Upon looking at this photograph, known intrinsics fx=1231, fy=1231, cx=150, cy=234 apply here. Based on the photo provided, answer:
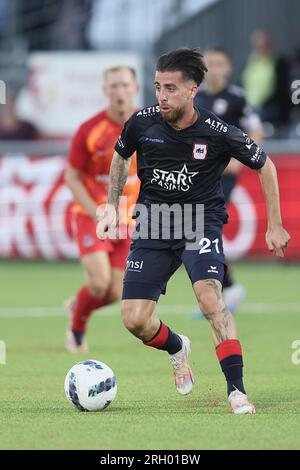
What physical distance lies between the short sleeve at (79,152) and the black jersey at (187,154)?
2.61 meters

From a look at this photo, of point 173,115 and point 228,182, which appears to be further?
point 228,182

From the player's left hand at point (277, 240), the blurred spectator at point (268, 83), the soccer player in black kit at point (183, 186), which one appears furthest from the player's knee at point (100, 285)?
the blurred spectator at point (268, 83)

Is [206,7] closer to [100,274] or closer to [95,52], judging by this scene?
[95,52]

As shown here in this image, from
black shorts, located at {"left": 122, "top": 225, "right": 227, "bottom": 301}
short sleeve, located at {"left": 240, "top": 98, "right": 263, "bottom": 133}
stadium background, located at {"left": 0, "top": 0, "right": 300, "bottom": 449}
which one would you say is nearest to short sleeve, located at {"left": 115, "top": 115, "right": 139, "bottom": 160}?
black shorts, located at {"left": 122, "top": 225, "right": 227, "bottom": 301}

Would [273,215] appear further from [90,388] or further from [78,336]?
[78,336]

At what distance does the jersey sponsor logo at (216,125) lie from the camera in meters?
7.68

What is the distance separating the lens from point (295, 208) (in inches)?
720

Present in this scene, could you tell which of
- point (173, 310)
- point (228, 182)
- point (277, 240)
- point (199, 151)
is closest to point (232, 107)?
point (228, 182)

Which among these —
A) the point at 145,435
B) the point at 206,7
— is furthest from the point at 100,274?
the point at 206,7

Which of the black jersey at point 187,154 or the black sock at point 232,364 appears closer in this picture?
the black sock at point 232,364

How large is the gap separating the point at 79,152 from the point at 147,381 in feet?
8.17

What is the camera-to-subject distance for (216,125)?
7707 mm

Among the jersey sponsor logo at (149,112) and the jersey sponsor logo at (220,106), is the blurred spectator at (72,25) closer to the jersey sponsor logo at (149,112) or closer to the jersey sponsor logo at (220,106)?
the jersey sponsor logo at (220,106)

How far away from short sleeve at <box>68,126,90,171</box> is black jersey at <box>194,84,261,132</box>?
8.98 ft
